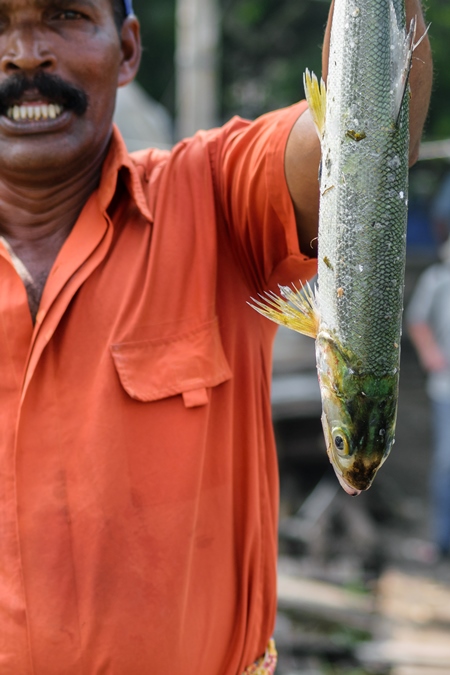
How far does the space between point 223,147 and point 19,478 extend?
0.96 m

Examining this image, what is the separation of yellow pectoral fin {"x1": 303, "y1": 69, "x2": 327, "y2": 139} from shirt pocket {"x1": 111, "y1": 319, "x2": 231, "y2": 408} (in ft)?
1.96

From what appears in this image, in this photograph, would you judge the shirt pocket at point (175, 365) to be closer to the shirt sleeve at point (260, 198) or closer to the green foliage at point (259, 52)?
the shirt sleeve at point (260, 198)

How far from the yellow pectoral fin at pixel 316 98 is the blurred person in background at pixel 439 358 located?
219 inches

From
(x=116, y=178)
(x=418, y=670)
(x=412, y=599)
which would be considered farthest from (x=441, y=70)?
(x=116, y=178)

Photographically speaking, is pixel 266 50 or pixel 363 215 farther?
pixel 266 50

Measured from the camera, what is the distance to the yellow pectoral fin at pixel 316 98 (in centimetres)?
195

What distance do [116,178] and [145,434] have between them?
2.18 feet

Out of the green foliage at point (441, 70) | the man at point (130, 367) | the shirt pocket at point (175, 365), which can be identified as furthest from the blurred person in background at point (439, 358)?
the green foliage at point (441, 70)

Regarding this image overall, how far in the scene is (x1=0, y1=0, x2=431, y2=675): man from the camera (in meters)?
2.22

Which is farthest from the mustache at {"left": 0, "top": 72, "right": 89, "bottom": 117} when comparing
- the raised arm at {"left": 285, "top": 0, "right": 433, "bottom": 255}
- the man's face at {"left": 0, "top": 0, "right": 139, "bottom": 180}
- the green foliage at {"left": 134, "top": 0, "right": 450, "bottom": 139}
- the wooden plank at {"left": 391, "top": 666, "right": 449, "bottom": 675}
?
the green foliage at {"left": 134, "top": 0, "right": 450, "bottom": 139}

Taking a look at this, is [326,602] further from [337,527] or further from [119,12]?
[119,12]

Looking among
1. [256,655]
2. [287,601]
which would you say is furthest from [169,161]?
[287,601]

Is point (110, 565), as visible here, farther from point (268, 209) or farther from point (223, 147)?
point (223, 147)

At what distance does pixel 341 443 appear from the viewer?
6.64 ft
